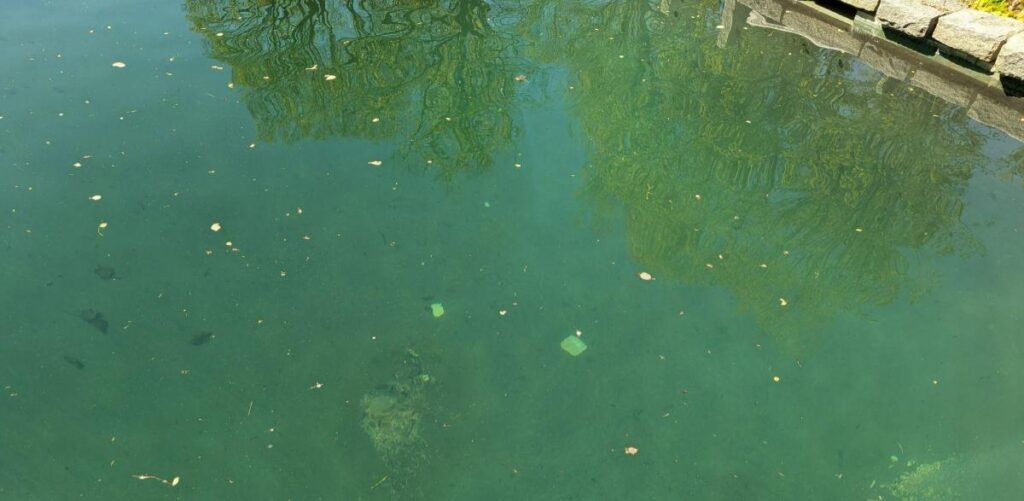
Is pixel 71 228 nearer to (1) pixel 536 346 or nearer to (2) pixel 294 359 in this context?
(2) pixel 294 359

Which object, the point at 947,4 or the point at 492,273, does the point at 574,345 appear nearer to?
the point at 492,273

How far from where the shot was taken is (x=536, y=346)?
3482 mm

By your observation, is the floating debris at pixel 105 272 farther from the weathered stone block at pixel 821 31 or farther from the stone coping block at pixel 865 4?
the stone coping block at pixel 865 4

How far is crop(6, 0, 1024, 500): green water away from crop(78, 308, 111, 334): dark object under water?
19 millimetres

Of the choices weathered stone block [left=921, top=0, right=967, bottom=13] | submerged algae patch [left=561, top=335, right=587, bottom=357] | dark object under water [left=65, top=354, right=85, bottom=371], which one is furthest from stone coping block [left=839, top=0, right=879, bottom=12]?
dark object under water [left=65, top=354, right=85, bottom=371]

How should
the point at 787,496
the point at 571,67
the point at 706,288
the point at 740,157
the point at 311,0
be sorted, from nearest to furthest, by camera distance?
the point at 787,496 < the point at 706,288 < the point at 740,157 < the point at 571,67 < the point at 311,0

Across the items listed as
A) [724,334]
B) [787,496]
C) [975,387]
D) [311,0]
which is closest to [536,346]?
[724,334]

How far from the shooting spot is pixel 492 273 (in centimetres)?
385

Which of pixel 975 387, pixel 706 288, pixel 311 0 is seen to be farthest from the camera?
pixel 311 0

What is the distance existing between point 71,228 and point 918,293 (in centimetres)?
447

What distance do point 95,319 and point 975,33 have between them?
5863mm

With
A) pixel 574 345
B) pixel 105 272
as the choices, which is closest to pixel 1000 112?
pixel 574 345

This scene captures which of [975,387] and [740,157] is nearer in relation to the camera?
[975,387]

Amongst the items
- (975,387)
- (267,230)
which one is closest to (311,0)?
(267,230)
